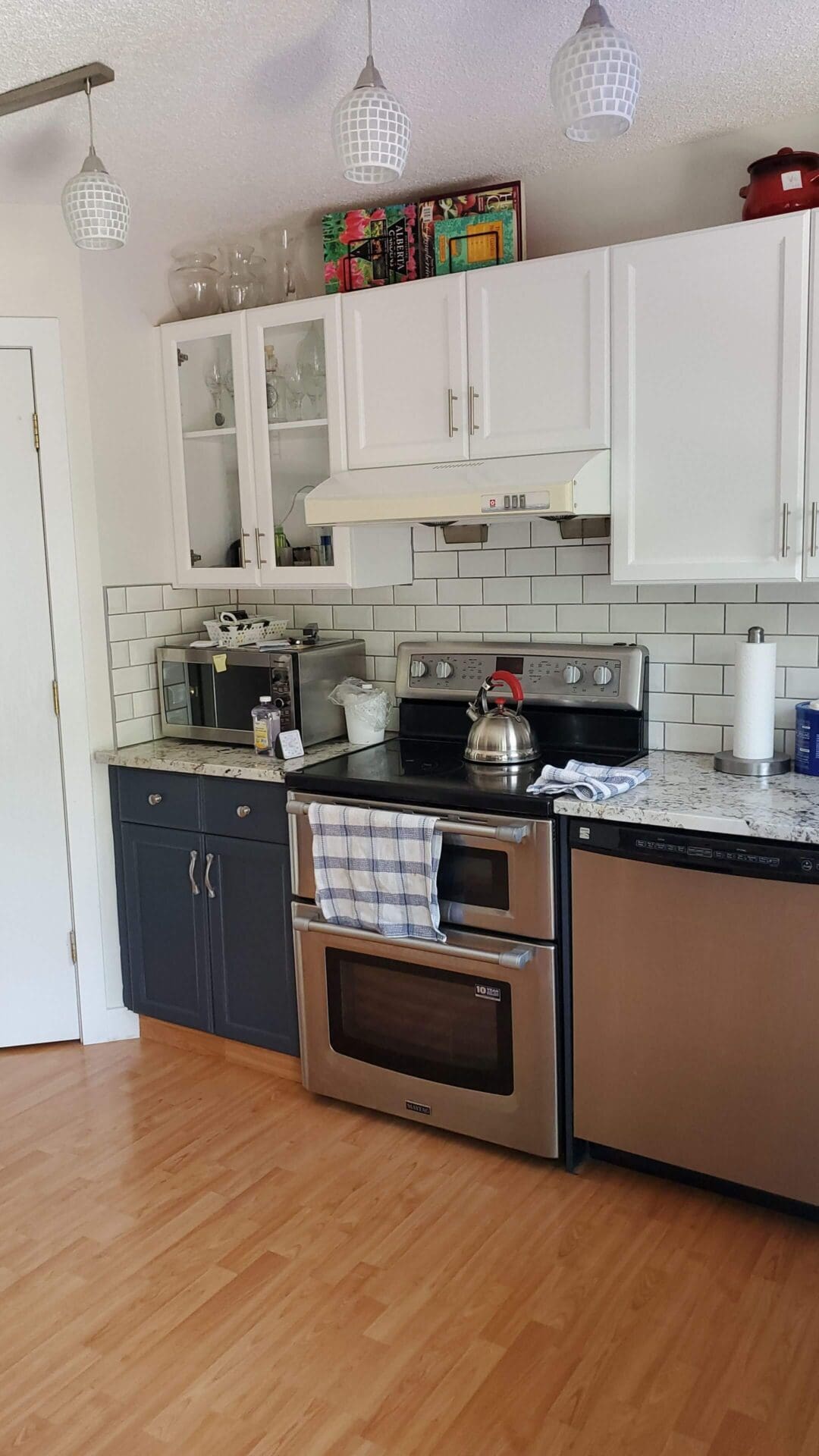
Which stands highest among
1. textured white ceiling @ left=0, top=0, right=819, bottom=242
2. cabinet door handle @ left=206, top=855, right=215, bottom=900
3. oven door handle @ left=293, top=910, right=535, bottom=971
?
textured white ceiling @ left=0, top=0, right=819, bottom=242

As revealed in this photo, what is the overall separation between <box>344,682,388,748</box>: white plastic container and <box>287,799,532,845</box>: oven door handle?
26.8 inches

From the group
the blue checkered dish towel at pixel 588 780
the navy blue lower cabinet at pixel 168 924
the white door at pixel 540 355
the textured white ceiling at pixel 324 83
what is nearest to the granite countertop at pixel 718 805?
the blue checkered dish towel at pixel 588 780

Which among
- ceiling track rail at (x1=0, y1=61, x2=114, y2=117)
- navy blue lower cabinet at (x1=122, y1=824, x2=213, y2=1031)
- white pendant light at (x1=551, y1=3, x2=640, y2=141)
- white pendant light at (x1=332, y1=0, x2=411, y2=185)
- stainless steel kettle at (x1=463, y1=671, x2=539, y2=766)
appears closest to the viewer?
white pendant light at (x1=551, y1=3, x2=640, y2=141)

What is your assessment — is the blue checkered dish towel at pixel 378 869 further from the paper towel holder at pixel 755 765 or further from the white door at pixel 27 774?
the white door at pixel 27 774

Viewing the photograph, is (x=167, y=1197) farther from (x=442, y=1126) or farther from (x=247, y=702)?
(x=247, y=702)

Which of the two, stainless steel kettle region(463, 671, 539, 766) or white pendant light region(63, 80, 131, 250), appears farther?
stainless steel kettle region(463, 671, 539, 766)

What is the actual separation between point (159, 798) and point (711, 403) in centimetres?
187

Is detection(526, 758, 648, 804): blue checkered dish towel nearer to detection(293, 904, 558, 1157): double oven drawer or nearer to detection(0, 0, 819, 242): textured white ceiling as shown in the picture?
detection(293, 904, 558, 1157): double oven drawer

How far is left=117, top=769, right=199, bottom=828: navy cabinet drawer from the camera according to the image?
3.21 metres

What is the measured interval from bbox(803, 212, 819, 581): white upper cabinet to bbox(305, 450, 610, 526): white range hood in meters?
0.47

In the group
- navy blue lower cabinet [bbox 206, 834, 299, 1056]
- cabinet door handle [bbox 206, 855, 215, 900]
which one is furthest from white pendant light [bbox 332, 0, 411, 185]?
cabinet door handle [bbox 206, 855, 215, 900]

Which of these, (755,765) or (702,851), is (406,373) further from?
(702,851)

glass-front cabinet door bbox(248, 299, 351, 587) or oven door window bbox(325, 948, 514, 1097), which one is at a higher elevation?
glass-front cabinet door bbox(248, 299, 351, 587)

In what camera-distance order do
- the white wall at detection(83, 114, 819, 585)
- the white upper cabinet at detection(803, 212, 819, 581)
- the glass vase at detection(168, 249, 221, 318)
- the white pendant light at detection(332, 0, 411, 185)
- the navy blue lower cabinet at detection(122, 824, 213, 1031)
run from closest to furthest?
the white pendant light at detection(332, 0, 411, 185) < the white upper cabinet at detection(803, 212, 819, 581) < the white wall at detection(83, 114, 819, 585) < the navy blue lower cabinet at detection(122, 824, 213, 1031) < the glass vase at detection(168, 249, 221, 318)
